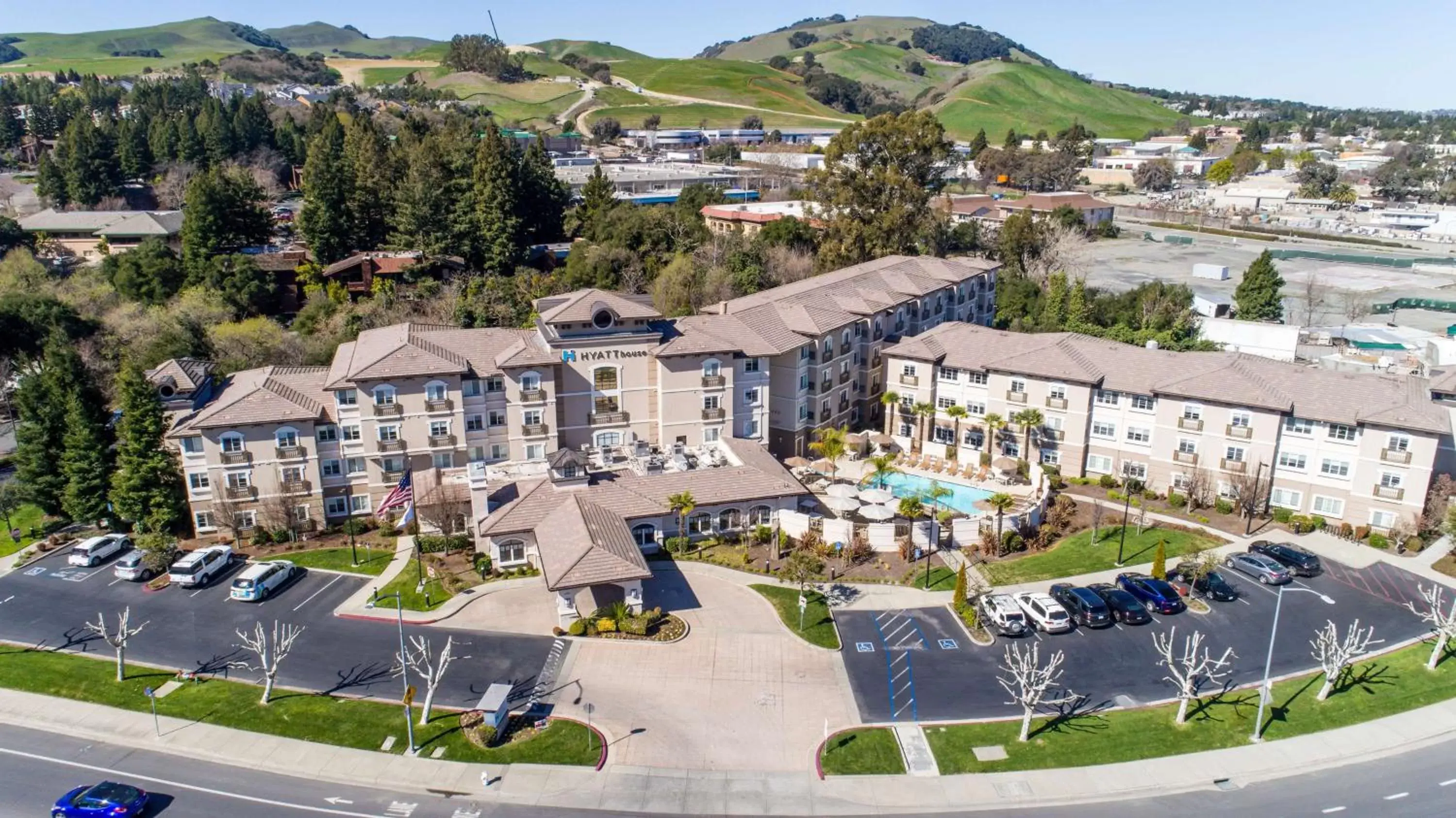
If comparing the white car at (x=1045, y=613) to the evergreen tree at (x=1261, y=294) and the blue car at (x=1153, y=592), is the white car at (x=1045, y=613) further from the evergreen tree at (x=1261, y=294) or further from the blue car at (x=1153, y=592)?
the evergreen tree at (x=1261, y=294)

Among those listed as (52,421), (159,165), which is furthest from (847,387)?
(159,165)

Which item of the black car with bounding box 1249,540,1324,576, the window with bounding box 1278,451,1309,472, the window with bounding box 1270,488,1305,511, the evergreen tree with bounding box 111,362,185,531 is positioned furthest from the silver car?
the evergreen tree with bounding box 111,362,185,531

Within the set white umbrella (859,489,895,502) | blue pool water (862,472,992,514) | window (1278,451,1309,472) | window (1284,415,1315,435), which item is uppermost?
window (1284,415,1315,435)

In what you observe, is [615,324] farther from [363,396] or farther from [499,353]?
[363,396]

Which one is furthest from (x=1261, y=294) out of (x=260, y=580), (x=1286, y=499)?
(x=260, y=580)

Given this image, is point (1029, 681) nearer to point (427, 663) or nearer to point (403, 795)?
point (403, 795)

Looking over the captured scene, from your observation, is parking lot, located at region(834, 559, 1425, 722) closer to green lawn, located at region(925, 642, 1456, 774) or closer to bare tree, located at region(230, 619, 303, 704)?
green lawn, located at region(925, 642, 1456, 774)

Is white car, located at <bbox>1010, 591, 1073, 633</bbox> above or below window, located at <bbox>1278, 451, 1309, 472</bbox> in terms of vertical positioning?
below
